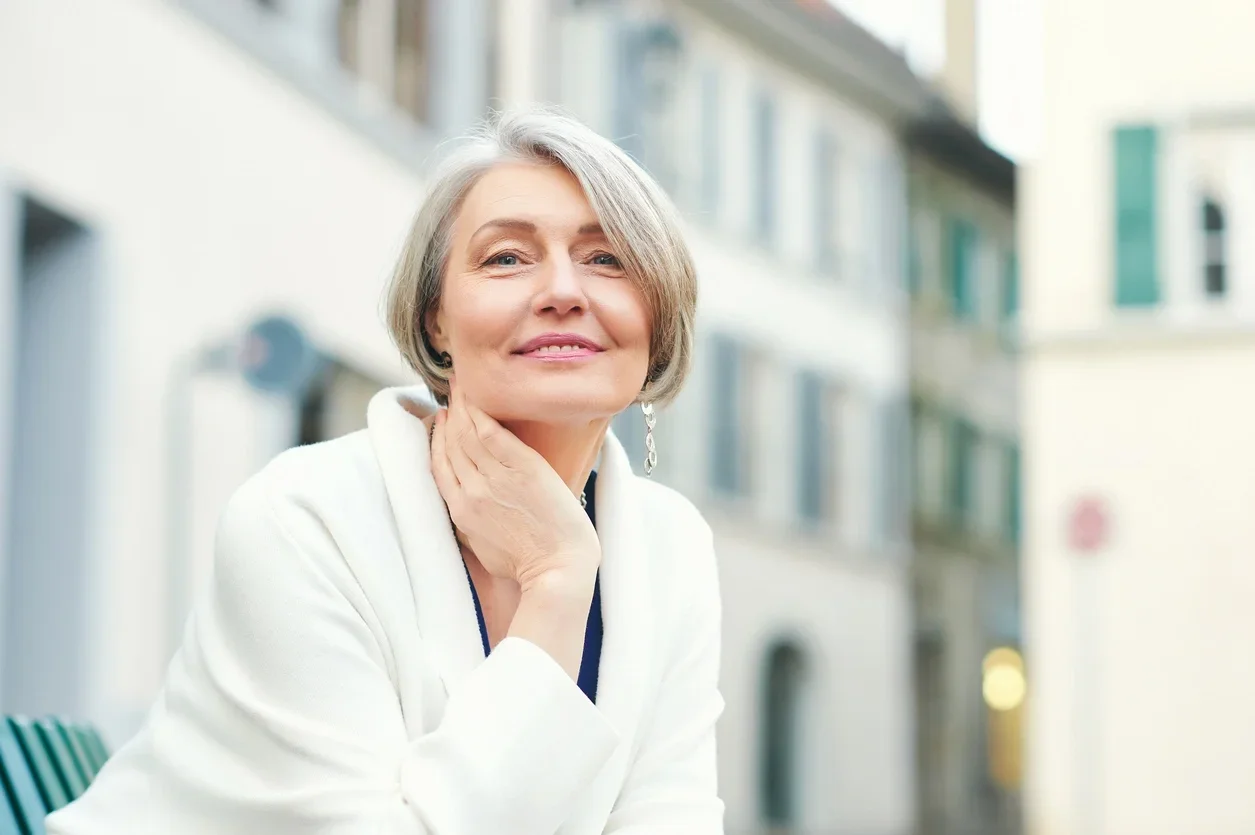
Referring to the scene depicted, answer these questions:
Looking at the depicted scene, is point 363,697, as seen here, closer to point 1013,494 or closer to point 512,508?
point 512,508

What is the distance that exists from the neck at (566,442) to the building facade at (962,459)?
22.1m

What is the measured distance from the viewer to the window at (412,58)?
39.7 ft

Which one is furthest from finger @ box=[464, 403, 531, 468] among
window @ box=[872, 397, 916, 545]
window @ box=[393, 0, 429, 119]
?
window @ box=[872, 397, 916, 545]

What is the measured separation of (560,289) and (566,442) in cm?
16

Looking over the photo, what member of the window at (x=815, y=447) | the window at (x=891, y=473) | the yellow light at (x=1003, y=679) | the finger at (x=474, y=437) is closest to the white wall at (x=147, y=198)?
A: the finger at (x=474, y=437)

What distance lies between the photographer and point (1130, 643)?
17.1 meters

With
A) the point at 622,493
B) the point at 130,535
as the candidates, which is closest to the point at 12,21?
the point at 130,535

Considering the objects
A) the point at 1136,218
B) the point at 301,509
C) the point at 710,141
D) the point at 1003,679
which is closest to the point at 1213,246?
the point at 1136,218

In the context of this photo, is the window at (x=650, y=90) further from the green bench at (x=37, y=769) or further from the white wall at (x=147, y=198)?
the green bench at (x=37, y=769)

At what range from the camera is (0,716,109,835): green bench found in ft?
7.29

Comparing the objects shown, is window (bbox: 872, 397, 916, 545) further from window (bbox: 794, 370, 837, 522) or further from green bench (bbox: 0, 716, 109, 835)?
green bench (bbox: 0, 716, 109, 835)

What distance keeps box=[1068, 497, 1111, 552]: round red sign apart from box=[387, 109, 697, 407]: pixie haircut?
47.3ft

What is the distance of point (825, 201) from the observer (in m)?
22.3

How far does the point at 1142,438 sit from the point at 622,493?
15634mm
